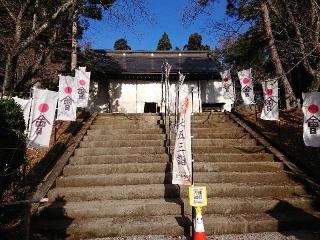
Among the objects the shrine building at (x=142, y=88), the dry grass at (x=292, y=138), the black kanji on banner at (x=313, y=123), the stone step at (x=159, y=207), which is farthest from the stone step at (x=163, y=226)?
the shrine building at (x=142, y=88)

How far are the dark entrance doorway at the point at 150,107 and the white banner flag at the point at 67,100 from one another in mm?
7901

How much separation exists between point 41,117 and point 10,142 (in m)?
2.15

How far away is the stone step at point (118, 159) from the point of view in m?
8.36

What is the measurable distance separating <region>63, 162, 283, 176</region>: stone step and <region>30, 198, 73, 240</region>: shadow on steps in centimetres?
158

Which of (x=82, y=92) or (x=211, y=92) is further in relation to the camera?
(x=211, y=92)

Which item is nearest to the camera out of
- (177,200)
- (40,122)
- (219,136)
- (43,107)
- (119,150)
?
(177,200)

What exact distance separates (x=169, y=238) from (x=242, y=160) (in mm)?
3358

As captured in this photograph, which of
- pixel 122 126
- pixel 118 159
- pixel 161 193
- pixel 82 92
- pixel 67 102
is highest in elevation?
pixel 82 92

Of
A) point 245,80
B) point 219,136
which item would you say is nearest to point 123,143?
point 219,136

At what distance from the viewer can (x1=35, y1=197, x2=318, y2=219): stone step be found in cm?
623

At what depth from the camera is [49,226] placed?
580 cm

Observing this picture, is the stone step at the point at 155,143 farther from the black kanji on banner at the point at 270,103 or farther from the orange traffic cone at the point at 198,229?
the orange traffic cone at the point at 198,229

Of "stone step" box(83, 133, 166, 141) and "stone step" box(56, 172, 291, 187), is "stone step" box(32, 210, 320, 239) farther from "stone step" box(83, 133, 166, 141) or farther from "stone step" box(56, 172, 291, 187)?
"stone step" box(83, 133, 166, 141)

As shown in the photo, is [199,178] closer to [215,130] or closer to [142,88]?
[215,130]
